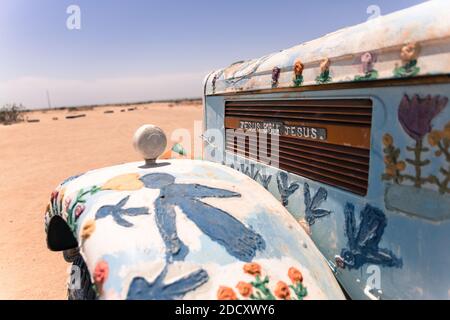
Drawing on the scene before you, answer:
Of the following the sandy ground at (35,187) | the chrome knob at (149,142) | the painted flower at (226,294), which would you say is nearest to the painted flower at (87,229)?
the painted flower at (226,294)

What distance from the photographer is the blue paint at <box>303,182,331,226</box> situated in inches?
86.9

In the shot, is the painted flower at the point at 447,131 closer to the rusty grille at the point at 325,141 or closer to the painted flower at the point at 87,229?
the rusty grille at the point at 325,141

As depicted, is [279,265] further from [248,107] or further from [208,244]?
[248,107]

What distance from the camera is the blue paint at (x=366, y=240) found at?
1756mm

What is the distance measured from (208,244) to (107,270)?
497mm

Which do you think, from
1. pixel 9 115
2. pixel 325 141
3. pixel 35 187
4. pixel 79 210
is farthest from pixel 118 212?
pixel 9 115

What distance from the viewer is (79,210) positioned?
2.17 m

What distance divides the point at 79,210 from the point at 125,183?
A: 0.34 m

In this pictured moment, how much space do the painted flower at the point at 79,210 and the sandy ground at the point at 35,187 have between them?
70.3 inches

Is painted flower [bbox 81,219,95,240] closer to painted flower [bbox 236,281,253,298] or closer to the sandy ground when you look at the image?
painted flower [bbox 236,281,253,298]

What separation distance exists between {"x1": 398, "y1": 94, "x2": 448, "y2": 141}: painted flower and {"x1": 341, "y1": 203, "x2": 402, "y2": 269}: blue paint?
464 millimetres

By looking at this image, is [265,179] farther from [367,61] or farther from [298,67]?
[367,61]

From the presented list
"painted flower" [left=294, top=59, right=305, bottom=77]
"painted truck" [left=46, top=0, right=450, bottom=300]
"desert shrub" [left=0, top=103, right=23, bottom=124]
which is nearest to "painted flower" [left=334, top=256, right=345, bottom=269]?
"painted truck" [left=46, top=0, right=450, bottom=300]
